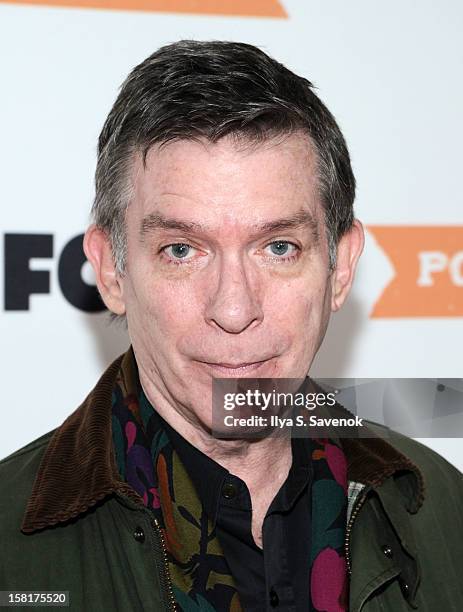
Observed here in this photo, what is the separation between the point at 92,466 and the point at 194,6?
1579 millimetres

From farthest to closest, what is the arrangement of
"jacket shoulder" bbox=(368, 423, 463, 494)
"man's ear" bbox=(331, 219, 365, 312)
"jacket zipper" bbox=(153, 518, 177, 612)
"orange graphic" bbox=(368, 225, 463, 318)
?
"orange graphic" bbox=(368, 225, 463, 318), "jacket shoulder" bbox=(368, 423, 463, 494), "man's ear" bbox=(331, 219, 365, 312), "jacket zipper" bbox=(153, 518, 177, 612)

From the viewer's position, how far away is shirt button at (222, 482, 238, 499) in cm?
181

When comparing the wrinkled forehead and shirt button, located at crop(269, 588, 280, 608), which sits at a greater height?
the wrinkled forehead

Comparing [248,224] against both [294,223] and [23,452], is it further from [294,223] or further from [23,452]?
→ [23,452]

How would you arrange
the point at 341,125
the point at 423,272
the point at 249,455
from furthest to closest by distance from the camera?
the point at 423,272 → the point at 341,125 → the point at 249,455

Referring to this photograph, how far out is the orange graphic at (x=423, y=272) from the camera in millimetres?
2992

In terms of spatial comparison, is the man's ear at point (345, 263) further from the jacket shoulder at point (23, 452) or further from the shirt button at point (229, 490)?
the jacket shoulder at point (23, 452)

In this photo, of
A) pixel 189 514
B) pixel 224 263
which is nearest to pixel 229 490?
pixel 189 514

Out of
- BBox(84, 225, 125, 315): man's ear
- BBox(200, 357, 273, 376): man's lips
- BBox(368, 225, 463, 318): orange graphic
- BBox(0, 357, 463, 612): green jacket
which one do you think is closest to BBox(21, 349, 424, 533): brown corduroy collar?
BBox(0, 357, 463, 612): green jacket

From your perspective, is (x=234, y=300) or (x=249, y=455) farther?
(x=249, y=455)

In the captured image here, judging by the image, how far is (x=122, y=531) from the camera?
1715mm

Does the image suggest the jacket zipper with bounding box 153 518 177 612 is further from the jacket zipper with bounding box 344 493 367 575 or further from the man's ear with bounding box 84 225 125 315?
the man's ear with bounding box 84 225 125 315

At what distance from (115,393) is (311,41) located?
1.46 metres

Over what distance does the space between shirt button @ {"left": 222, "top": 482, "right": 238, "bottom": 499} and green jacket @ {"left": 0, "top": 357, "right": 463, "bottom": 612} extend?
0.59 ft
